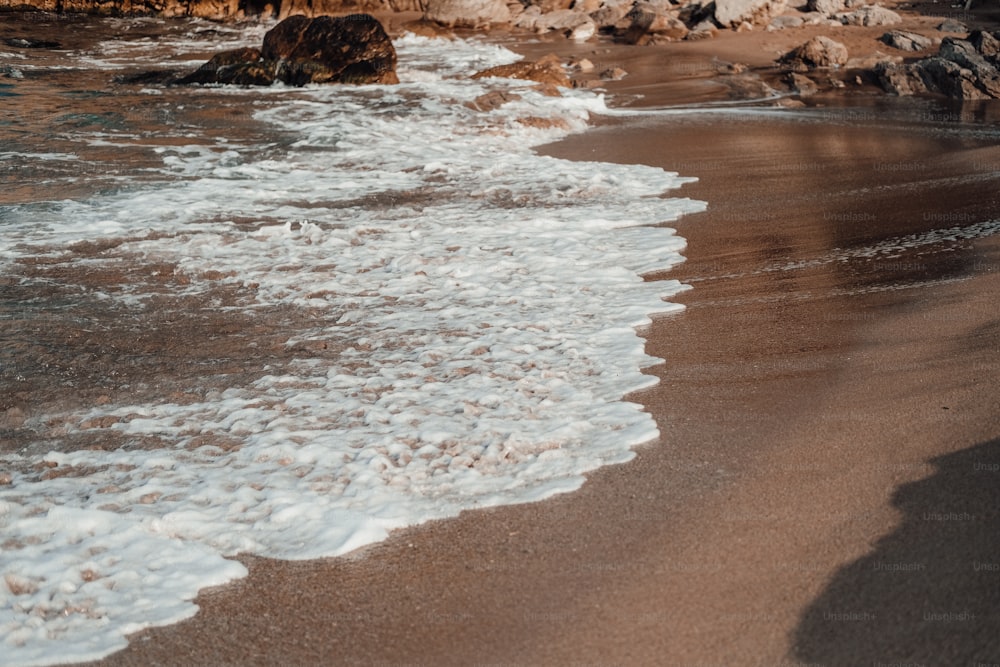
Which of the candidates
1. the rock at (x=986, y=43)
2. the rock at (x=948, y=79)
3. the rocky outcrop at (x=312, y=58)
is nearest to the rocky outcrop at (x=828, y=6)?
the rock at (x=986, y=43)

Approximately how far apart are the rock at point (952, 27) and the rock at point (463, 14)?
1038 cm

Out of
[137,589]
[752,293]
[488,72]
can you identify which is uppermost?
[488,72]

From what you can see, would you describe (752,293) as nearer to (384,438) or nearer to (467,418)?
(467,418)

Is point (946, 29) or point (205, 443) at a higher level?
point (946, 29)

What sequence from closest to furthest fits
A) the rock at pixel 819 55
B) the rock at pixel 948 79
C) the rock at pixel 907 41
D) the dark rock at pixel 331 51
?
the rock at pixel 948 79
the dark rock at pixel 331 51
the rock at pixel 819 55
the rock at pixel 907 41

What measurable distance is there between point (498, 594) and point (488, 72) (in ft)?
46.8

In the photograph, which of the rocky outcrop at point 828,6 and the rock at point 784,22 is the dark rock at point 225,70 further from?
the rocky outcrop at point 828,6

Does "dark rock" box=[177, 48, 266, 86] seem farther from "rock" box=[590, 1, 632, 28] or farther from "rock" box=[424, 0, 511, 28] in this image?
"rock" box=[590, 1, 632, 28]

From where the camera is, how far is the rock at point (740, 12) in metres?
20.5

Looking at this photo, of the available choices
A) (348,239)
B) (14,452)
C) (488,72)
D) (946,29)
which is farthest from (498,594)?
(946,29)

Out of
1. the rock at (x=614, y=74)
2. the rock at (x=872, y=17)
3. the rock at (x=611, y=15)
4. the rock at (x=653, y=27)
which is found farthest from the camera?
the rock at (x=611, y=15)

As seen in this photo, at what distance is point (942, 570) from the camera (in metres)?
2.75

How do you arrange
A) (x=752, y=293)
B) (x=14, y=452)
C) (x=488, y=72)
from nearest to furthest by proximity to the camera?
(x=14, y=452), (x=752, y=293), (x=488, y=72)

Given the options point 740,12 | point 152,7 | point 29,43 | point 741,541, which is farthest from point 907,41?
point 152,7
